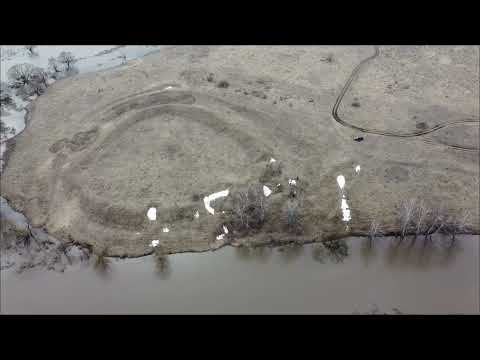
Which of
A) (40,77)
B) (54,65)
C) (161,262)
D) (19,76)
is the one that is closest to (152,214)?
(161,262)

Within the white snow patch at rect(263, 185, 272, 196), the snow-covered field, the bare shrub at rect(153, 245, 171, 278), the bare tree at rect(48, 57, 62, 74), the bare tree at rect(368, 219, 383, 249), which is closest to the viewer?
the bare shrub at rect(153, 245, 171, 278)

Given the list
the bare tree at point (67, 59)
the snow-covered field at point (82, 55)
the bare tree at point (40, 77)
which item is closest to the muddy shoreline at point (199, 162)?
the bare tree at point (40, 77)

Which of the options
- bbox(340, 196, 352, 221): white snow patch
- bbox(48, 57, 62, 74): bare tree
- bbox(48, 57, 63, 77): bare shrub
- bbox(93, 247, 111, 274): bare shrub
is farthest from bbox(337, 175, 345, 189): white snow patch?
bbox(48, 57, 62, 74): bare tree

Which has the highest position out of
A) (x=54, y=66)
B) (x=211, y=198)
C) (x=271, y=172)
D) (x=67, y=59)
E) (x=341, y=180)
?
(x=67, y=59)

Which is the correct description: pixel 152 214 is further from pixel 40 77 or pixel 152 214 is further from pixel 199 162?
pixel 40 77

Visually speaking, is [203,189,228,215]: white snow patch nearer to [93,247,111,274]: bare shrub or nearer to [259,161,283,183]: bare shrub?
[259,161,283,183]: bare shrub

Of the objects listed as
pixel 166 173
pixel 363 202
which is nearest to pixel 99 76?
pixel 166 173

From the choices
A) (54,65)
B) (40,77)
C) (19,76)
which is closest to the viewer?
(19,76)
